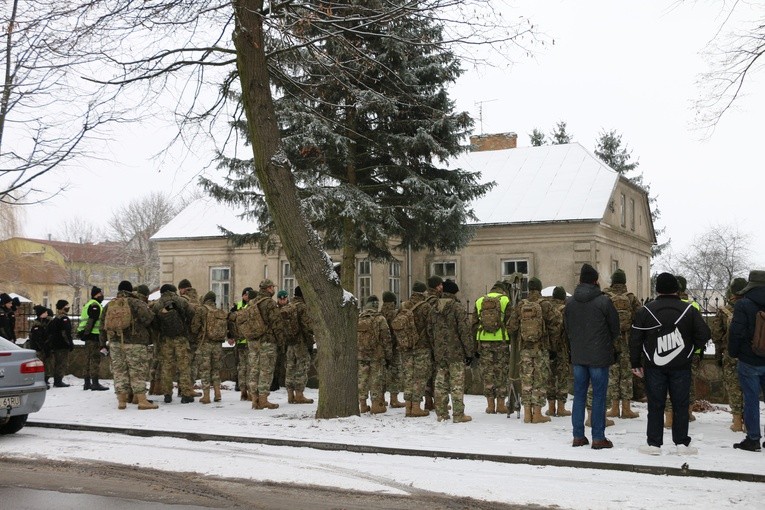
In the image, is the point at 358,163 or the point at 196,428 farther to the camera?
the point at 358,163

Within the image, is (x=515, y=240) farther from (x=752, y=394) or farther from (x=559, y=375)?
(x=752, y=394)

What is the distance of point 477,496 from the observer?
712cm

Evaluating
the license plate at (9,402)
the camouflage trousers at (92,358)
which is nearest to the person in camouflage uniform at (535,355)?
the license plate at (9,402)

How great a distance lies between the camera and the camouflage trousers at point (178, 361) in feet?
44.5

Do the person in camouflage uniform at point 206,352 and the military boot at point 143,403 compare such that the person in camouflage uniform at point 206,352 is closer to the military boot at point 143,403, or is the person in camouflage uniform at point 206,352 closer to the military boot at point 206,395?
the military boot at point 206,395

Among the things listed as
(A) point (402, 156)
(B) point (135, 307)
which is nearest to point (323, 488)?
(B) point (135, 307)

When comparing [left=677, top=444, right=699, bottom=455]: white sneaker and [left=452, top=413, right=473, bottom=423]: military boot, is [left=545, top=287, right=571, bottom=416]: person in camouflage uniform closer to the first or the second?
[left=452, top=413, right=473, bottom=423]: military boot

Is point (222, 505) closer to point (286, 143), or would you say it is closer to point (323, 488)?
point (323, 488)

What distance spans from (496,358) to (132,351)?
5.99 metres

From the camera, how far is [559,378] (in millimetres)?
12078

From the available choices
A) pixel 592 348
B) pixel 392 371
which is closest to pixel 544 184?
pixel 392 371

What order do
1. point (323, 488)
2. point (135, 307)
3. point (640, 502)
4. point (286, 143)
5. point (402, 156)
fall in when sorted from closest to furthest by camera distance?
point (640, 502) < point (323, 488) < point (135, 307) < point (286, 143) < point (402, 156)

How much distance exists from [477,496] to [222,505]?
2.30 meters

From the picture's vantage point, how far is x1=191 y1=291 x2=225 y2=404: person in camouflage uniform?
13.8 metres
